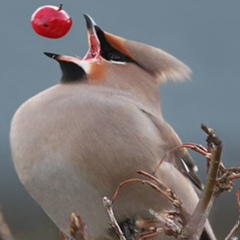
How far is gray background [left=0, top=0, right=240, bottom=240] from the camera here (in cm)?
640

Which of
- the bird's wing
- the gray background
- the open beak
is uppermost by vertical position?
Answer: the open beak

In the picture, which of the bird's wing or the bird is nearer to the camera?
the bird

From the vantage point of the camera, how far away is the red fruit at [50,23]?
2.92m

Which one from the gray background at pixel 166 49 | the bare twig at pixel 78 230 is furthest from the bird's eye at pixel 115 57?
the bare twig at pixel 78 230

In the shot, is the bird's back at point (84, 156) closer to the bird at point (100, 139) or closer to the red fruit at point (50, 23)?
the bird at point (100, 139)

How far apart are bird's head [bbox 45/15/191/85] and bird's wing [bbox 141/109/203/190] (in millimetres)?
177

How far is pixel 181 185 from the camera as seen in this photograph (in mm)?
3480

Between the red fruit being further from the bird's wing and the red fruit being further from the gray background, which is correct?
the gray background

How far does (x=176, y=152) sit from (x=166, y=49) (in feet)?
26.2

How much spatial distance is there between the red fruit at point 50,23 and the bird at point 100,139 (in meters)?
0.38

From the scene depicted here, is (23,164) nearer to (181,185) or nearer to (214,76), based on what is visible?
(181,185)

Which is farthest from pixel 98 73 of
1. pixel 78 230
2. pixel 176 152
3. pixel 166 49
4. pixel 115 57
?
pixel 166 49

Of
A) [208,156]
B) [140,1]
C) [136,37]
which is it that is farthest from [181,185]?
[140,1]

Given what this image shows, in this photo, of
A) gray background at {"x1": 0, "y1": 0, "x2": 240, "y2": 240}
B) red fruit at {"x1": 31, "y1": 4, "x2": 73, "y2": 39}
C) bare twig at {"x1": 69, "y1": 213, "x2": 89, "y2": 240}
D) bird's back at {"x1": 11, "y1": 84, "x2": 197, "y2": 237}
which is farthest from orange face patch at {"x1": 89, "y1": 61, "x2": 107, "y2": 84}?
bare twig at {"x1": 69, "y1": 213, "x2": 89, "y2": 240}
